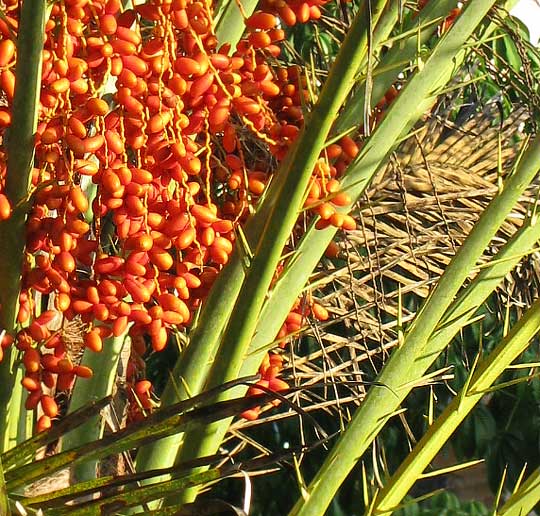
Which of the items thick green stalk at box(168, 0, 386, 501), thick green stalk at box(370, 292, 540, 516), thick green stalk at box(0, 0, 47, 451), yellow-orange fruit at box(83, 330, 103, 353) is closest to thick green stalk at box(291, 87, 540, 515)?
thick green stalk at box(370, 292, 540, 516)

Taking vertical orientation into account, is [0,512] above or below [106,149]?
below

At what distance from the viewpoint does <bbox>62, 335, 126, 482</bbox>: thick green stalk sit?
4.15 feet

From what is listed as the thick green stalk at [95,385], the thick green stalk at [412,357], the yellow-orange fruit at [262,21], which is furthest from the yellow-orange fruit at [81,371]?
the yellow-orange fruit at [262,21]

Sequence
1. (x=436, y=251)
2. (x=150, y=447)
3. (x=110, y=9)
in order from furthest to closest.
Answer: (x=436, y=251) < (x=150, y=447) < (x=110, y=9)

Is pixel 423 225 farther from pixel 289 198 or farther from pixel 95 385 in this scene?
pixel 289 198

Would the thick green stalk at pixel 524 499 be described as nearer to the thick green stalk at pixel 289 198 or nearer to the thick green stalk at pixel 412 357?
the thick green stalk at pixel 412 357

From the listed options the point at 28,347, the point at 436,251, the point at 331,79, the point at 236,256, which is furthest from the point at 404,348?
the point at 436,251

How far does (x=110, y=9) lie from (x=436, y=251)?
2.75 ft

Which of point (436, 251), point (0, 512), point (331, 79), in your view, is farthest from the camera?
point (436, 251)

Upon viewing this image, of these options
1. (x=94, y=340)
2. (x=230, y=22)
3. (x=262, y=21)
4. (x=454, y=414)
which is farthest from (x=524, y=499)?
(x=230, y=22)

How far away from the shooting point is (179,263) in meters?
1.09

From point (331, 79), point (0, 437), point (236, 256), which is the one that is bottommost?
point (0, 437)

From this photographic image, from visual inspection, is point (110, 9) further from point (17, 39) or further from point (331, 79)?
point (331, 79)

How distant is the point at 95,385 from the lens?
4.16 feet
